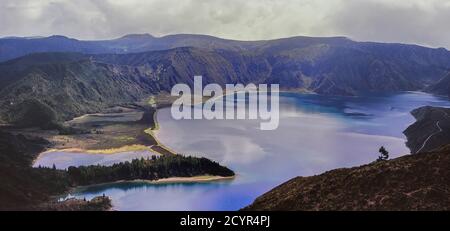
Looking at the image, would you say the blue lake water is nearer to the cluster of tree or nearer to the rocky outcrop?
the cluster of tree

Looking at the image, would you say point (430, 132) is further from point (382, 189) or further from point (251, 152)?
point (382, 189)

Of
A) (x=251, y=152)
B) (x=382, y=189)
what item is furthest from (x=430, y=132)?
(x=382, y=189)

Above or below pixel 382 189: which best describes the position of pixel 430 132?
above

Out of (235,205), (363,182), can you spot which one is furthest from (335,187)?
(235,205)

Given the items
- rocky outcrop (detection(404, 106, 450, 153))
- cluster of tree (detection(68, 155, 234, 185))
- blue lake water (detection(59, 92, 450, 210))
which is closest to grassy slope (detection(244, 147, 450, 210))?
blue lake water (detection(59, 92, 450, 210))

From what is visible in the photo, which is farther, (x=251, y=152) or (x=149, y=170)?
(x=251, y=152)

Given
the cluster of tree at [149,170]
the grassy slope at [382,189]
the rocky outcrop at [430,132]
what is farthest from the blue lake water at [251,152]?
the grassy slope at [382,189]

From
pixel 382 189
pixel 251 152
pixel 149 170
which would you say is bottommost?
pixel 149 170
